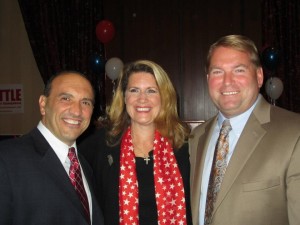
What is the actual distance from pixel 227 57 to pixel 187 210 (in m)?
1.26

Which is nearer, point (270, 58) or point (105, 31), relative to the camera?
point (270, 58)

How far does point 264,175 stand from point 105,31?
502cm

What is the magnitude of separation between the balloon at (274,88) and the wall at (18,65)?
494 centimetres

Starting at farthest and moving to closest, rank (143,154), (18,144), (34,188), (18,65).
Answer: (18,65) < (143,154) < (18,144) < (34,188)

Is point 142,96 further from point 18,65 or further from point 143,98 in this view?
point 18,65

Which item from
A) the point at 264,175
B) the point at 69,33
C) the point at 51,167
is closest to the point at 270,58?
the point at 69,33

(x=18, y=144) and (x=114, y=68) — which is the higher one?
(x=114, y=68)

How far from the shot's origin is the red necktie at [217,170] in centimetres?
195

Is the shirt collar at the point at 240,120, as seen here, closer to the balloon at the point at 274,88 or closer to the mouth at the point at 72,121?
the mouth at the point at 72,121

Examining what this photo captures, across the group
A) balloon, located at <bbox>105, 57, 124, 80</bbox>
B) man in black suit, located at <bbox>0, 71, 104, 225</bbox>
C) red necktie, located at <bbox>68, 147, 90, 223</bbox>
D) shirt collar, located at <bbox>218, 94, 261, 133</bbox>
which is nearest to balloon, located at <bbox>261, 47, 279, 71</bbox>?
balloon, located at <bbox>105, 57, 124, 80</bbox>

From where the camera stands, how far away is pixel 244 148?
1897 millimetres

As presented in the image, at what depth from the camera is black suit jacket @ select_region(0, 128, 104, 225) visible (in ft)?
5.24

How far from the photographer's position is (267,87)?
5863 millimetres

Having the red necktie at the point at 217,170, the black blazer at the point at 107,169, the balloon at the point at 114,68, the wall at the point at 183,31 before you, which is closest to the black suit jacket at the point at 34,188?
the black blazer at the point at 107,169
